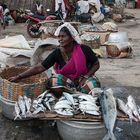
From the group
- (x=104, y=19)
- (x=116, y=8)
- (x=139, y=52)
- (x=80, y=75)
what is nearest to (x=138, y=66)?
(x=139, y=52)

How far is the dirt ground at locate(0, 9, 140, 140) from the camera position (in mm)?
5000

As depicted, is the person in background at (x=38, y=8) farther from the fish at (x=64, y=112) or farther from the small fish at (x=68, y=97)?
the fish at (x=64, y=112)

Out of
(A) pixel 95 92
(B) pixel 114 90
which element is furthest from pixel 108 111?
(B) pixel 114 90

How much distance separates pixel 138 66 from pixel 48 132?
4473 millimetres

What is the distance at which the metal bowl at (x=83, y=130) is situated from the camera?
14.2 ft

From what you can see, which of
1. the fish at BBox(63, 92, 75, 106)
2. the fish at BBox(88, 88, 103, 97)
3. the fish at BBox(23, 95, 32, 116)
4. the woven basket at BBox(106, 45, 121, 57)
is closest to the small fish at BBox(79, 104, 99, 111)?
the fish at BBox(63, 92, 75, 106)

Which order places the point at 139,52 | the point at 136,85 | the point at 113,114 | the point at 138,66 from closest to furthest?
the point at 113,114 < the point at 136,85 < the point at 138,66 < the point at 139,52

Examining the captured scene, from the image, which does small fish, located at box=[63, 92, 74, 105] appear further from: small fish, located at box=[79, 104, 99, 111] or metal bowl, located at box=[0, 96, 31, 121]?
metal bowl, located at box=[0, 96, 31, 121]

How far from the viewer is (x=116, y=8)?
17344 millimetres

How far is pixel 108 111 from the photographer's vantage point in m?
4.27

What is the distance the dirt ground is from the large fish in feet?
2.47

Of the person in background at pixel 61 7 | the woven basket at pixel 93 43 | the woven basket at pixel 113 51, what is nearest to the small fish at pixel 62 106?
the woven basket at pixel 113 51

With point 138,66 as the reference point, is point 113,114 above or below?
above

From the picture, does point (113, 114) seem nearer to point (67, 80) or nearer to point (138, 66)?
point (67, 80)
